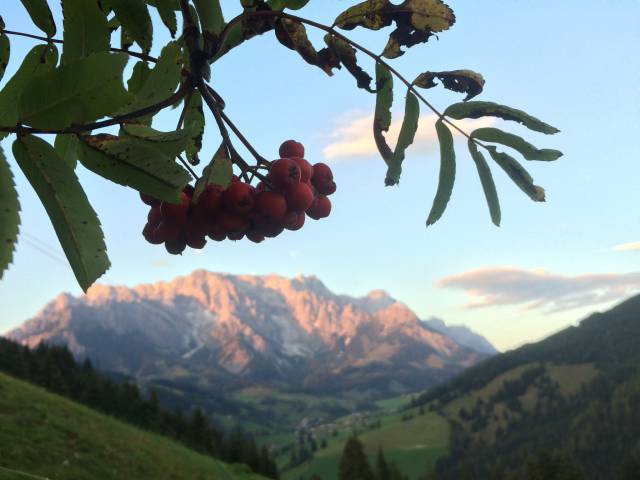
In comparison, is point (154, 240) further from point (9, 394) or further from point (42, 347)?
point (42, 347)

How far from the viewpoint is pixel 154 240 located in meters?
1.58

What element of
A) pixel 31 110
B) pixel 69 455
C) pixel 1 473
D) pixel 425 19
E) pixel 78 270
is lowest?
pixel 69 455

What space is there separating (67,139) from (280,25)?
67 centimetres

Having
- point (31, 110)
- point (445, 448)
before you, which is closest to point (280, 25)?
point (31, 110)

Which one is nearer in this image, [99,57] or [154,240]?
[99,57]

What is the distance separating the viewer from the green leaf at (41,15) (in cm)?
163

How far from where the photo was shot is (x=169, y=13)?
63.6 inches

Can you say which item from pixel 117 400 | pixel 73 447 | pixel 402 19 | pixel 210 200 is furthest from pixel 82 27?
pixel 117 400

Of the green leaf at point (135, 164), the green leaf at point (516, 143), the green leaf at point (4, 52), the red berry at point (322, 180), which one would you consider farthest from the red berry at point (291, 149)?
the green leaf at point (4, 52)

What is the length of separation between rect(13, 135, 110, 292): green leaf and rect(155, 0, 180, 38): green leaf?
0.64 m

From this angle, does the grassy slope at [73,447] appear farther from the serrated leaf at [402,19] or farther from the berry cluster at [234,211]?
the serrated leaf at [402,19]

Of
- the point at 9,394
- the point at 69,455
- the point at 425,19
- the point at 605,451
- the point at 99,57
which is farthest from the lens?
the point at 605,451

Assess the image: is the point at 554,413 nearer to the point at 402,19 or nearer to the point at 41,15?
the point at 402,19

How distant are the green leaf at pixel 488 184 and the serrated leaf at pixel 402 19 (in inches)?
13.7
